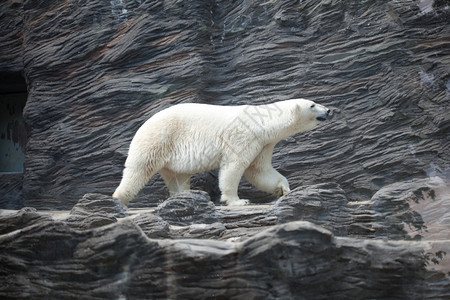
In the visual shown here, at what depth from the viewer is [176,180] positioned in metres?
7.31

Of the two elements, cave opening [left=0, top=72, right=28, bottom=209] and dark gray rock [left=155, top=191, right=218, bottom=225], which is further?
cave opening [left=0, top=72, right=28, bottom=209]

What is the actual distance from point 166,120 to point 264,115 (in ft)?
3.96

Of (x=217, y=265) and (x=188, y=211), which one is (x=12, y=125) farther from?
(x=217, y=265)

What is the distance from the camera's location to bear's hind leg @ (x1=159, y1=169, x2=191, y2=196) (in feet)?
23.9

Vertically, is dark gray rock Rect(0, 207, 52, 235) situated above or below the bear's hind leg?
above

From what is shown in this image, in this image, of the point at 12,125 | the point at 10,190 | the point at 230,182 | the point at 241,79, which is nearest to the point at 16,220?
the point at 230,182

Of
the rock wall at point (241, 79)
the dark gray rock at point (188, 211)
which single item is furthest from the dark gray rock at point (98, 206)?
the rock wall at point (241, 79)

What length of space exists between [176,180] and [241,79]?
214 cm

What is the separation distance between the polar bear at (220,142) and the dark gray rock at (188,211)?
949 millimetres

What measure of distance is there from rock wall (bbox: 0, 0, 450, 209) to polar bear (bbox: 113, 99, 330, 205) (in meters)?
1.14

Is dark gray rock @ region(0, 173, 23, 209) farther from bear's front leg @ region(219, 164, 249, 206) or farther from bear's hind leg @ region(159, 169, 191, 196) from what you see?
bear's front leg @ region(219, 164, 249, 206)

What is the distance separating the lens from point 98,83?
880cm

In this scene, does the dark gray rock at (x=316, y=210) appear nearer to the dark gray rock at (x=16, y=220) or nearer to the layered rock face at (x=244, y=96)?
the layered rock face at (x=244, y=96)

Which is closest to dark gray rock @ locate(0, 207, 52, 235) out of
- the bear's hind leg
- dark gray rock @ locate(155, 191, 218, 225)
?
dark gray rock @ locate(155, 191, 218, 225)
